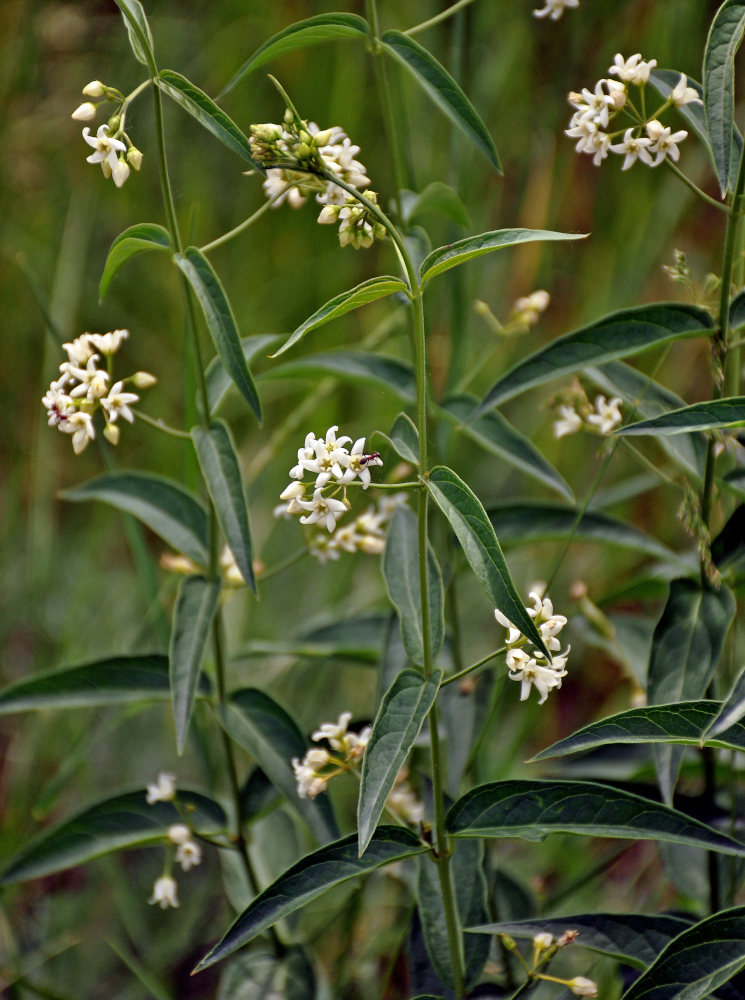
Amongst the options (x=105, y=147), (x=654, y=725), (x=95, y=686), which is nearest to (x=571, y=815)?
(x=654, y=725)

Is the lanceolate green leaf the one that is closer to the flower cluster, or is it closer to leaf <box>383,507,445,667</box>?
leaf <box>383,507,445,667</box>

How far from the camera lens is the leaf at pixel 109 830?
1.17 metres

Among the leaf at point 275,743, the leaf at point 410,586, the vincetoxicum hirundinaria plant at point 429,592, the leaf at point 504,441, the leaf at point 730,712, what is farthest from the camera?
the leaf at point 504,441

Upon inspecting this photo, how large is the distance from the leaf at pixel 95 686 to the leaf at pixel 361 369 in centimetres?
43

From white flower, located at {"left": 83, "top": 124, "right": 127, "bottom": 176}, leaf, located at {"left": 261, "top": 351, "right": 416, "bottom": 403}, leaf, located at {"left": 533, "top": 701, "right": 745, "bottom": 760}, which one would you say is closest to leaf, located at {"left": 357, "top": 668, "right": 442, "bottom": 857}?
leaf, located at {"left": 533, "top": 701, "right": 745, "bottom": 760}

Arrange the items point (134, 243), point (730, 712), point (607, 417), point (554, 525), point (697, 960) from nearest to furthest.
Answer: point (730, 712) < point (697, 960) < point (134, 243) < point (607, 417) < point (554, 525)

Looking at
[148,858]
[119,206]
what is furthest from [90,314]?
[148,858]

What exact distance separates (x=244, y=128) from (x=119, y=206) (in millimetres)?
510

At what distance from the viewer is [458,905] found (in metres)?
1.11

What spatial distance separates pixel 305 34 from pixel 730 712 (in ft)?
2.73

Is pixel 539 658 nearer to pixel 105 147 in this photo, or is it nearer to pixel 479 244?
pixel 479 244

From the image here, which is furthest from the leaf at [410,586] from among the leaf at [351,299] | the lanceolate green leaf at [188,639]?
the leaf at [351,299]

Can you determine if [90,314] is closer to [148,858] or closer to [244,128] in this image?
[244,128]

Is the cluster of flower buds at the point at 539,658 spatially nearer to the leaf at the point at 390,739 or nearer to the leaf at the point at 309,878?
the leaf at the point at 390,739
